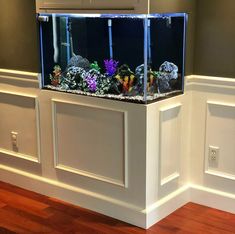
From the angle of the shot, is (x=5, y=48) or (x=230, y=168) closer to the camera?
(x=230, y=168)

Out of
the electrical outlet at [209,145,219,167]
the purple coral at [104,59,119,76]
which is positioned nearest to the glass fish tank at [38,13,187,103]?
the purple coral at [104,59,119,76]

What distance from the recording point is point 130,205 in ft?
10.1

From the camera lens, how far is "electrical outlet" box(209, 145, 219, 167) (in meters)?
3.22

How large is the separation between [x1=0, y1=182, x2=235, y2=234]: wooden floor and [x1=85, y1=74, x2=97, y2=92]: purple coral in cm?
88

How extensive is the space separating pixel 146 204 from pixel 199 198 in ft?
1.76

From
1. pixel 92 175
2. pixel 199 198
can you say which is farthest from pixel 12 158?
pixel 199 198

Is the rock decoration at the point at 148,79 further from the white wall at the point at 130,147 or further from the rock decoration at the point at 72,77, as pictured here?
the rock decoration at the point at 72,77

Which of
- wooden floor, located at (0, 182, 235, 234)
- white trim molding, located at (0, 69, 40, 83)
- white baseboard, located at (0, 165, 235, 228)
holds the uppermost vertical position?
white trim molding, located at (0, 69, 40, 83)

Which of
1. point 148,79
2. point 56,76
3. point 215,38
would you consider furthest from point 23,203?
point 215,38

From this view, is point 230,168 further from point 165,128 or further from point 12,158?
point 12,158

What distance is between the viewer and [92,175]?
3254mm

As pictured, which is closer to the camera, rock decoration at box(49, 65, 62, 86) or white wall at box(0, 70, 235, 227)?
white wall at box(0, 70, 235, 227)

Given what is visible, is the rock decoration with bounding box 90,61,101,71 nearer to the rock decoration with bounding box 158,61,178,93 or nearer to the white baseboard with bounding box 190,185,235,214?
the rock decoration with bounding box 158,61,178,93

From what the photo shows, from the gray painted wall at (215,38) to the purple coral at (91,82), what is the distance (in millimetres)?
701
